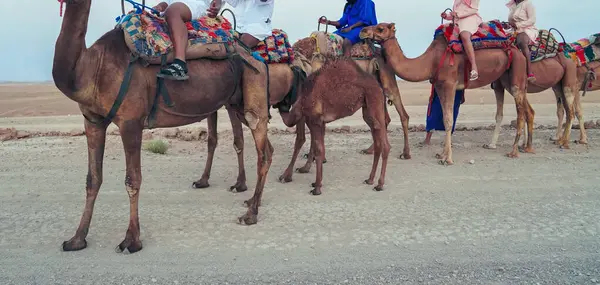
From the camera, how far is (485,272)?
407 centimetres

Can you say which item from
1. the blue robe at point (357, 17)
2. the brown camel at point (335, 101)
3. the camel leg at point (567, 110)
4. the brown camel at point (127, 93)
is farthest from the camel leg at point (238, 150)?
the camel leg at point (567, 110)

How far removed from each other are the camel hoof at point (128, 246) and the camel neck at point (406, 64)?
5.84 m

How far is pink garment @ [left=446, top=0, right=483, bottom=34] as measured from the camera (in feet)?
28.5

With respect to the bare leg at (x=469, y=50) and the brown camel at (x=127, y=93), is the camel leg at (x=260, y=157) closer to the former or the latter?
the brown camel at (x=127, y=93)

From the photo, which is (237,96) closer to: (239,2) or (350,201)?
(239,2)

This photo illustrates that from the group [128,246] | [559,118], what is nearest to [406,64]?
[559,118]

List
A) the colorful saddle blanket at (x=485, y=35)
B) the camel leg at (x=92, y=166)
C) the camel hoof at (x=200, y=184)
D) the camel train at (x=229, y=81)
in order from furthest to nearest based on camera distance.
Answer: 1. the colorful saddle blanket at (x=485, y=35)
2. the camel hoof at (x=200, y=184)
3. the camel leg at (x=92, y=166)
4. the camel train at (x=229, y=81)

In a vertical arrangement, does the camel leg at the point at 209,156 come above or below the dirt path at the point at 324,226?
above

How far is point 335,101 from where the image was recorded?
680 centimetres

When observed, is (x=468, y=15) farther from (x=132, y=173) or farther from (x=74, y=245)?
(x=74, y=245)

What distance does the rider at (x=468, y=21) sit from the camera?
28.2 ft

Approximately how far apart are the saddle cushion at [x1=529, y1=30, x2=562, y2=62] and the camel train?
1.32m

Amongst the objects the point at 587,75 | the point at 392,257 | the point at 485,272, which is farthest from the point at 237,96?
the point at 587,75

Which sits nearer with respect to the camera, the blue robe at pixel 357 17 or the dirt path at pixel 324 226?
the dirt path at pixel 324 226
